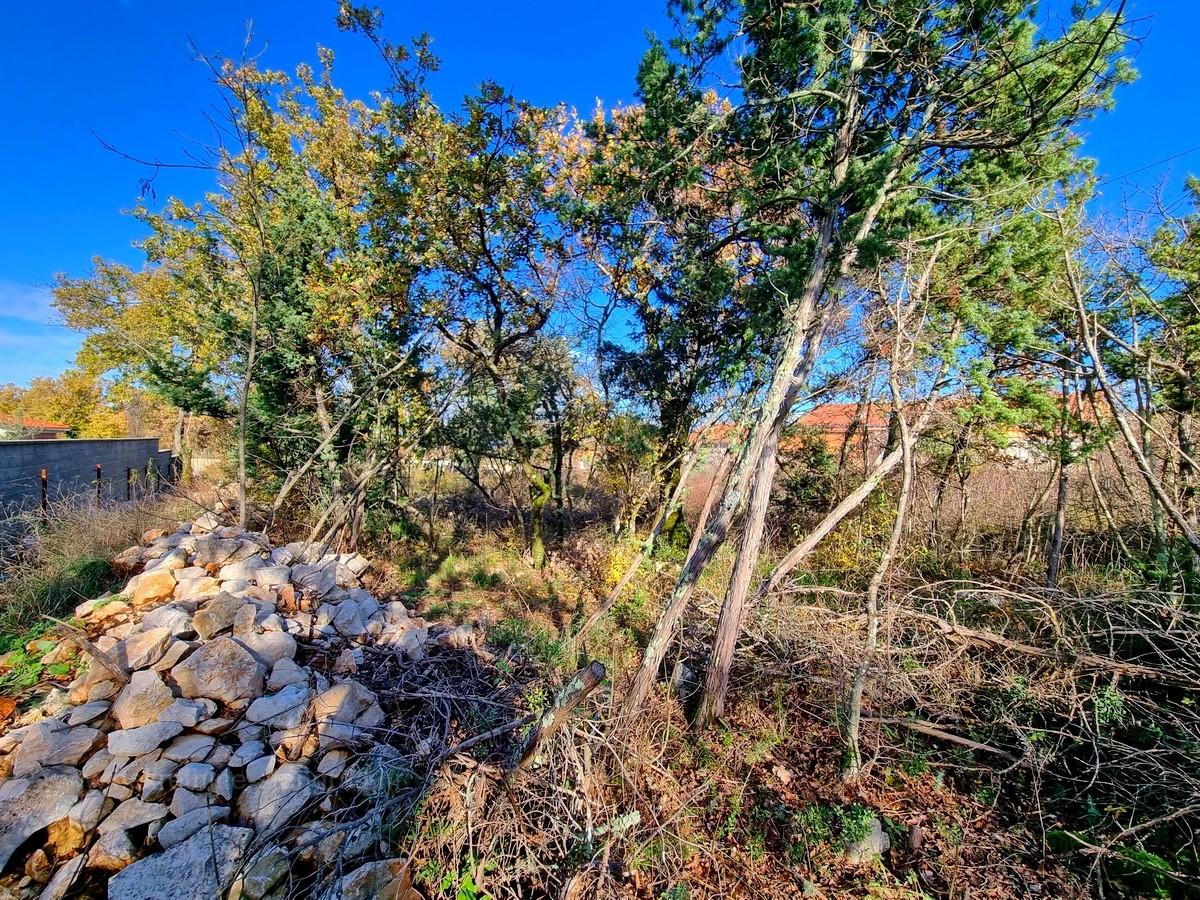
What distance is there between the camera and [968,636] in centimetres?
376

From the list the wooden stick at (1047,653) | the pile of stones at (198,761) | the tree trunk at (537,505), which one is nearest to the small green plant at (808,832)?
the wooden stick at (1047,653)

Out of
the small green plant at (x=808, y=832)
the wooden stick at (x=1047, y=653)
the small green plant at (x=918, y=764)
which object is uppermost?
the wooden stick at (x=1047, y=653)

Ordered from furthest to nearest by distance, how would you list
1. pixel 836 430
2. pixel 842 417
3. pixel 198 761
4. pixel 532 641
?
pixel 842 417 → pixel 836 430 → pixel 532 641 → pixel 198 761

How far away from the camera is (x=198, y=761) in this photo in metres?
2.62

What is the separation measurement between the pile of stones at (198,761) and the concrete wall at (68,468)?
5.16m

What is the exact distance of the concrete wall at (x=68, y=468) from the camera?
21.7 feet

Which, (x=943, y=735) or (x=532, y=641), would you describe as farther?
(x=532, y=641)

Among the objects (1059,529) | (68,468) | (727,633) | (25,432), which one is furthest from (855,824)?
(25,432)

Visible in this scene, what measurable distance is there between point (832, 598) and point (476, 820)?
508 centimetres

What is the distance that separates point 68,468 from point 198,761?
31.7 ft

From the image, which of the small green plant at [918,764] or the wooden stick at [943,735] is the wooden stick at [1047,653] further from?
the small green plant at [918,764]

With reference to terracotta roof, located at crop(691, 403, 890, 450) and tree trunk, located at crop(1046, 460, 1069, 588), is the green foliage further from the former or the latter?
tree trunk, located at crop(1046, 460, 1069, 588)

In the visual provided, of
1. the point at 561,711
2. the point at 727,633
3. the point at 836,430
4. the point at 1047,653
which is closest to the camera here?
the point at 561,711

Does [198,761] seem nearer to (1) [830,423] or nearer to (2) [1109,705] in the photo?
(2) [1109,705]
